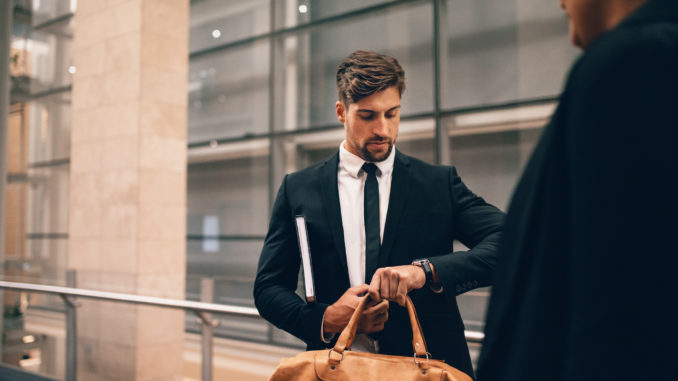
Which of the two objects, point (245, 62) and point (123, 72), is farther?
point (245, 62)

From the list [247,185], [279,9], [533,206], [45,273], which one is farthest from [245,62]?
[533,206]

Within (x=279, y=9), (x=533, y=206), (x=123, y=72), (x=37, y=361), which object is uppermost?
(x=279, y=9)

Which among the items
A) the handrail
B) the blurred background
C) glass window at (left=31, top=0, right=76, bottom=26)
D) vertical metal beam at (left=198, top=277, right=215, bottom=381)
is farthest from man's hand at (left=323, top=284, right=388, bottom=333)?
glass window at (left=31, top=0, right=76, bottom=26)

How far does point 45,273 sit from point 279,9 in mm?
5431

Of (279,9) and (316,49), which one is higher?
(279,9)

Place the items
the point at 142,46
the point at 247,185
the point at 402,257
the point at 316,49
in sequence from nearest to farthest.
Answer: the point at 402,257
the point at 142,46
the point at 316,49
the point at 247,185

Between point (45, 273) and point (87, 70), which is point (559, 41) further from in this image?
point (45, 273)

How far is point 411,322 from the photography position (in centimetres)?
130

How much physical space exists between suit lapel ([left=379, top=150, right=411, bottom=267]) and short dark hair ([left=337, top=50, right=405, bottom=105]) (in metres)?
0.22

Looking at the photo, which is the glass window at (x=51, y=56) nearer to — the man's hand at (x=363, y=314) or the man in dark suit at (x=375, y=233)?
the man in dark suit at (x=375, y=233)

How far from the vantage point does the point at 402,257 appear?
148 centimetres

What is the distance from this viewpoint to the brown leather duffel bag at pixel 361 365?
1.27 metres

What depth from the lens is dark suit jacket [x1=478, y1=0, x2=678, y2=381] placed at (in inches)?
23.2

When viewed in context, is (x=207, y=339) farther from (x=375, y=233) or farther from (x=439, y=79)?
(x=439, y=79)
